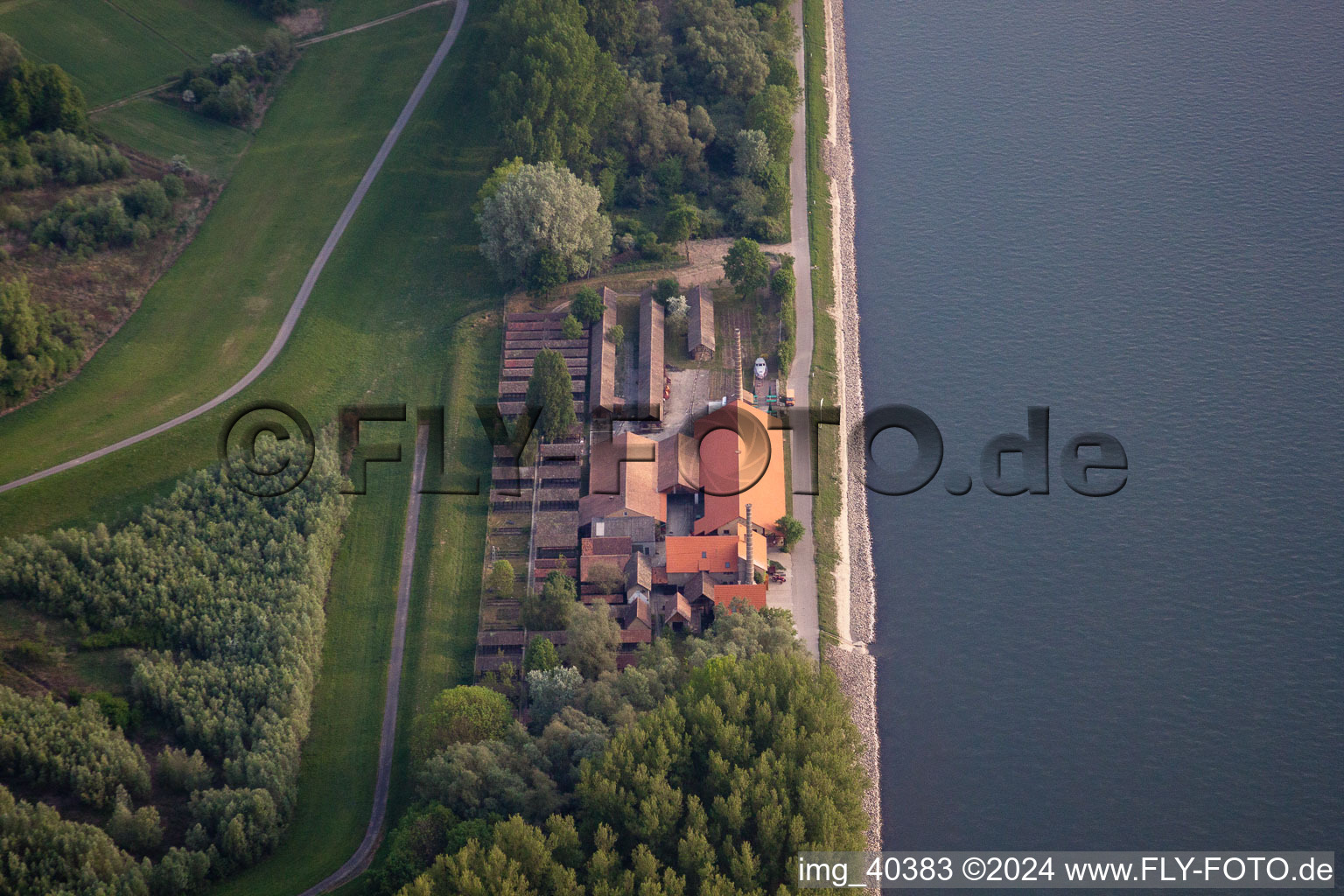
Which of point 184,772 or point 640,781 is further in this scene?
point 184,772

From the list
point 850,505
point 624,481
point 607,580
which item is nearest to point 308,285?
point 624,481

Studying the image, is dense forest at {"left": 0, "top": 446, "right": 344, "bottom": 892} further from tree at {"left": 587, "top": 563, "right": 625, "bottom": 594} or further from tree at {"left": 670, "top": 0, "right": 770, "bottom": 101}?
tree at {"left": 670, "top": 0, "right": 770, "bottom": 101}

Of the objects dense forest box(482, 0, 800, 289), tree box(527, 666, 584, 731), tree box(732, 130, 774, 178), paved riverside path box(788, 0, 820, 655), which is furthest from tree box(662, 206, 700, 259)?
tree box(527, 666, 584, 731)

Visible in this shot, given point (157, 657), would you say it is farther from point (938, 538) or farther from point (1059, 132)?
point (1059, 132)

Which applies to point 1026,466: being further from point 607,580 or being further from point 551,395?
point 551,395

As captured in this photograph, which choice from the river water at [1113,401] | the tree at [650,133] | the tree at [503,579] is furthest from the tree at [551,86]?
the tree at [503,579]

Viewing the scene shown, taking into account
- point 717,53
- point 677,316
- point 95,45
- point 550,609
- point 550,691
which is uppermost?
point 717,53

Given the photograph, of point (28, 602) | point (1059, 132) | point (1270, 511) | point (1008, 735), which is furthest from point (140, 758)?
point (1059, 132)
